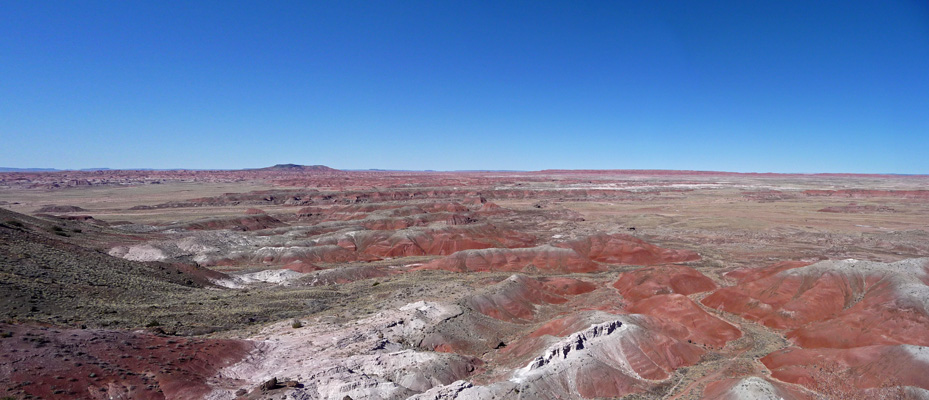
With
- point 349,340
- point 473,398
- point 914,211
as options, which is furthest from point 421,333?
point 914,211

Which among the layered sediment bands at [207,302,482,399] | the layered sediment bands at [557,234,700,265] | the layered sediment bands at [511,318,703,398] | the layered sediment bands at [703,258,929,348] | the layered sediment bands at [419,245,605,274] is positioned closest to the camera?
the layered sediment bands at [207,302,482,399]

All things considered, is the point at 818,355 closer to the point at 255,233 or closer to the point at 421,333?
the point at 421,333

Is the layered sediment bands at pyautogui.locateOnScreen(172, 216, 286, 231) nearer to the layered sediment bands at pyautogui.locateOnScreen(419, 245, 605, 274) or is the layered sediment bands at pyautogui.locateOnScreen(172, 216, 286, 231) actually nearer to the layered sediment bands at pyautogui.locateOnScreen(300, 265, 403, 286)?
the layered sediment bands at pyautogui.locateOnScreen(300, 265, 403, 286)

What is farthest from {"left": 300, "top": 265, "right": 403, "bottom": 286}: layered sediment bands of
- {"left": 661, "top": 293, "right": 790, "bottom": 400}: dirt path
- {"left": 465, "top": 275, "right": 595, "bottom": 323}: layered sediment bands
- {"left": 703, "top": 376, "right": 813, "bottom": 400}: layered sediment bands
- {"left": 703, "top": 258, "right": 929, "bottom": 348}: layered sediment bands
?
{"left": 703, "top": 376, "right": 813, "bottom": 400}: layered sediment bands

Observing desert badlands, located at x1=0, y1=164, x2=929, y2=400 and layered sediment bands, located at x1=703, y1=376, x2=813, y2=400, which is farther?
desert badlands, located at x1=0, y1=164, x2=929, y2=400

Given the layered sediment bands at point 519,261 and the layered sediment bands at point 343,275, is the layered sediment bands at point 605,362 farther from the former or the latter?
the layered sediment bands at point 343,275

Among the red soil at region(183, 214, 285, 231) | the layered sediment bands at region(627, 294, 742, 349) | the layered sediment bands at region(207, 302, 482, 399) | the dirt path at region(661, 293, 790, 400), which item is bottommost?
the dirt path at region(661, 293, 790, 400)

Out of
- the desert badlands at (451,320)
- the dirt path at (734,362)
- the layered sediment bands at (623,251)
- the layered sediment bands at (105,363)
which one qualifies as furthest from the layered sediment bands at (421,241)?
the layered sediment bands at (105,363)

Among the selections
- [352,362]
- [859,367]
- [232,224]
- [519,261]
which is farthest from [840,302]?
[232,224]
